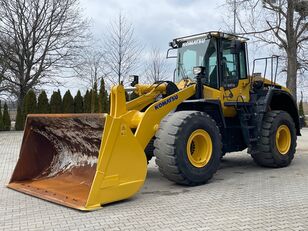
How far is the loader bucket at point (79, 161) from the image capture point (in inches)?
232

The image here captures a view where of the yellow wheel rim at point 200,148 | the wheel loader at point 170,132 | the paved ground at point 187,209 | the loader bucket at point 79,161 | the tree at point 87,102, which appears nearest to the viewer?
the paved ground at point 187,209

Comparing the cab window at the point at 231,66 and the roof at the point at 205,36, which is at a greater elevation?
the roof at the point at 205,36

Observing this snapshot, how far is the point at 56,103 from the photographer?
76.9 feet

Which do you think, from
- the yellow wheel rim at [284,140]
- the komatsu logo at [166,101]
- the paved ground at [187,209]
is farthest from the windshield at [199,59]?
the yellow wheel rim at [284,140]

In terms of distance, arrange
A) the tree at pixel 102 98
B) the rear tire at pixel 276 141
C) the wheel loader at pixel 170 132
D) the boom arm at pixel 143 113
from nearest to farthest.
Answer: the wheel loader at pixel 170 132 → the boom arm at pixel 143 113 → the rear tire at pixel 276 141 → the tree at pixel 102 98

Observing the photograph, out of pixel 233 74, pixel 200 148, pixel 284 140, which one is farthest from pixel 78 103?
pixel 200 148

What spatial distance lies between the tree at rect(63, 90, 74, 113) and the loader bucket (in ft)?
53.0

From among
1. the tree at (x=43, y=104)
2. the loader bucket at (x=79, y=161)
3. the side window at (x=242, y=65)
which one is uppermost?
the side window at (x=242, y=65)

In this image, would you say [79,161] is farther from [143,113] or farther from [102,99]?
[102,99]

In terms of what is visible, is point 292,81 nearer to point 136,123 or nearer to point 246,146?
point 246,146

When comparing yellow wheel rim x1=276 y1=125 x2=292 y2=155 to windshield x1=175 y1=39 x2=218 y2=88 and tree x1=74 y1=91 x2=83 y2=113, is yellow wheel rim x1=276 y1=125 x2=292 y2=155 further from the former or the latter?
tree x1=74 y1=91 x2=83 y2=113

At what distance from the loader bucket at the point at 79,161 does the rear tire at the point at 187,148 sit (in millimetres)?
518

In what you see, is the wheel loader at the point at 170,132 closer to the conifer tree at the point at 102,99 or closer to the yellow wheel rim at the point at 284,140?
the yellow wheel rim at the point at 284,140

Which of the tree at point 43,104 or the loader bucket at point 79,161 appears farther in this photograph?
the tree at point 43,104
